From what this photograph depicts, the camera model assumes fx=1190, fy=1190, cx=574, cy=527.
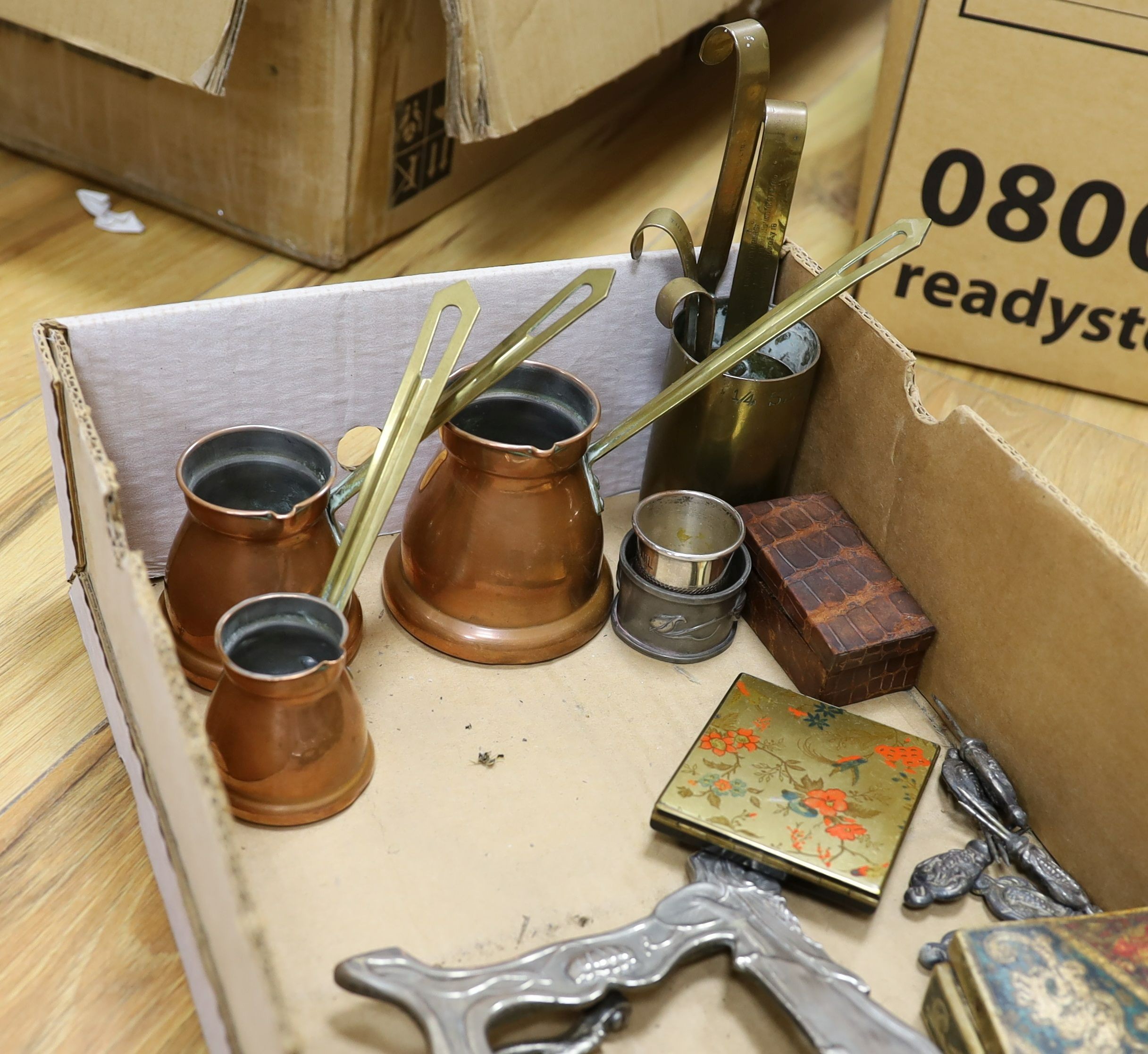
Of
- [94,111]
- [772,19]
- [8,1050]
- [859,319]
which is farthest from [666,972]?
[772,19]

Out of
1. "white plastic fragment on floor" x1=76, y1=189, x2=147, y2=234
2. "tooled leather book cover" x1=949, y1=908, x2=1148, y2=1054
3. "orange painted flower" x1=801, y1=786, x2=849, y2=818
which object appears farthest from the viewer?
"white plastic fragment on floor" x1=76, y1=189, x2=147, y2=234

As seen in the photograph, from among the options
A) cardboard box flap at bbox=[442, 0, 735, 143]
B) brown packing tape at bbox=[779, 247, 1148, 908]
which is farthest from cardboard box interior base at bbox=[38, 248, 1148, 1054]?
cardboard box flap at bbox=[442, 0, 735, 143]

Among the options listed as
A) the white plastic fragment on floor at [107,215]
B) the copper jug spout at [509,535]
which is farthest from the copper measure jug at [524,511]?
the white plastic fragment on floor at [107,215]

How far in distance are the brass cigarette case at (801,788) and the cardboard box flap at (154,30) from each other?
0.44m

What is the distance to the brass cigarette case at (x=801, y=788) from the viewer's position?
48 centimetres

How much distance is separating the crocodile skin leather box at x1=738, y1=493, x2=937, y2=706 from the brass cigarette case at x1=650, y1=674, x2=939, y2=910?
0.03m

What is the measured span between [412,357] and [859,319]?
0.25m

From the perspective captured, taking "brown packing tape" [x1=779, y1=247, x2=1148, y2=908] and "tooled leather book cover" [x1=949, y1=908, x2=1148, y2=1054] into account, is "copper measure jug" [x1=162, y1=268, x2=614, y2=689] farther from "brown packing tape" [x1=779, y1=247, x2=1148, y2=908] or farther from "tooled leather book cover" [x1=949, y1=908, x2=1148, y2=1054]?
"tooled leather book cover" [x1=949, y1=908, x2=1148, y2=1054]

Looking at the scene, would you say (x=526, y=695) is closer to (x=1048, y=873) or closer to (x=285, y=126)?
(x=1048, y=873)

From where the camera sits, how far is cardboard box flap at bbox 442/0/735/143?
67 centimetres

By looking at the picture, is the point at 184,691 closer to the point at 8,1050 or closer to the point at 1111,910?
the point at 8,1050

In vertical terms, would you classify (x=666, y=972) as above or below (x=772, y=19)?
below

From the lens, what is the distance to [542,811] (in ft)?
1.69

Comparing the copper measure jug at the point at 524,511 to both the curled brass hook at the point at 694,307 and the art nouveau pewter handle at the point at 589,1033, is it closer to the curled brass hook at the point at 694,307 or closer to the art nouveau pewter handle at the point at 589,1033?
the curled brass hook at the point at 694,307
